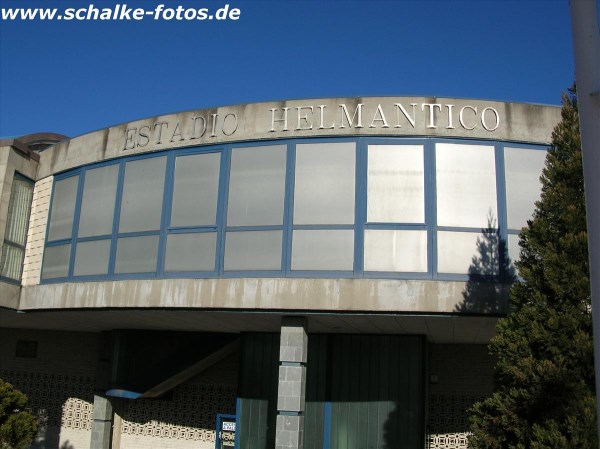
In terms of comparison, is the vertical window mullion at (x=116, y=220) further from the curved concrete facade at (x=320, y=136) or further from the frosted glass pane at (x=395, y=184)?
the frosted glass pane at (x=395, y=184)

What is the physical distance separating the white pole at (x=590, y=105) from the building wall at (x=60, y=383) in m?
15.0

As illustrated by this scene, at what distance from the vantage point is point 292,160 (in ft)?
38.4

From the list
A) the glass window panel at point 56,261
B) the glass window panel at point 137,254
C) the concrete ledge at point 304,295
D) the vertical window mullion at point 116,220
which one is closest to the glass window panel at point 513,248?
the concrete ledge at point 304,295

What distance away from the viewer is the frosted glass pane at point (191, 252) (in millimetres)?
11750

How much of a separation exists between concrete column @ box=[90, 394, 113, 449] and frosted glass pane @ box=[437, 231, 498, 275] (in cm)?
888

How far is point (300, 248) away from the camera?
11320mm

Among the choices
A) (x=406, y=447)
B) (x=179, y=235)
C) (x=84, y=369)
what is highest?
(x=179, y=235)

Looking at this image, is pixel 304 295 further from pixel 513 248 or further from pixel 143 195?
pixel 143 195

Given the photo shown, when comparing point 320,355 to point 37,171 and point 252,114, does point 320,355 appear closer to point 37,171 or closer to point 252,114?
point 252,114

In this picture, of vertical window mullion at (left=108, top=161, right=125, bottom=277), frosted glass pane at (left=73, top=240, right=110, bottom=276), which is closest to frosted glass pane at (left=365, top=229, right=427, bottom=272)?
vertical window mullion at (left=108, top=161, right=125, bottom=277)

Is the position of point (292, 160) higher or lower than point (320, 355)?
higher

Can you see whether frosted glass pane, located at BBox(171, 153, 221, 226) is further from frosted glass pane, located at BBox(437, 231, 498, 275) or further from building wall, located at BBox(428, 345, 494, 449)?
building wall, located at BBox(428, 345, 494, 449)

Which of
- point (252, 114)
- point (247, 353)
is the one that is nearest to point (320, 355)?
point (247, 353)

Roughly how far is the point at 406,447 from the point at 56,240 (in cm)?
792
